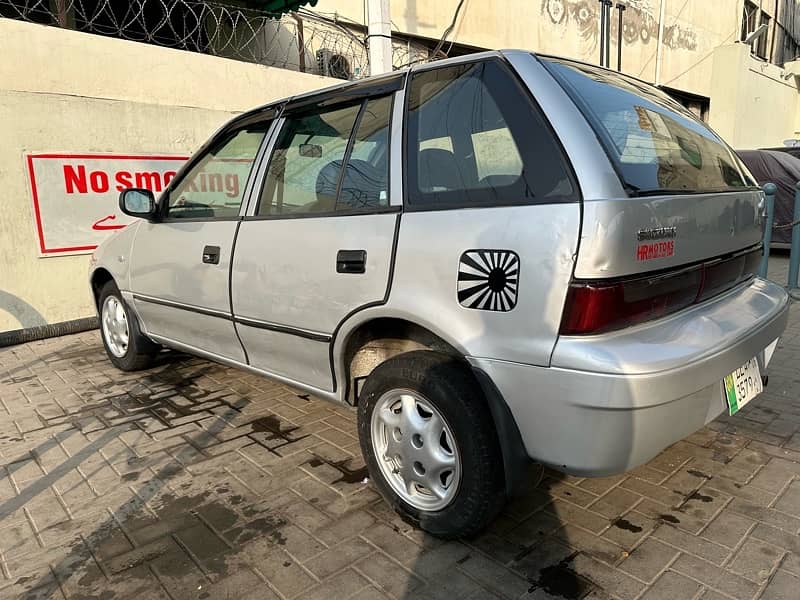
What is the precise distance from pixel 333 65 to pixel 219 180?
5.52 m

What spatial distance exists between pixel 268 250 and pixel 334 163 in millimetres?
551

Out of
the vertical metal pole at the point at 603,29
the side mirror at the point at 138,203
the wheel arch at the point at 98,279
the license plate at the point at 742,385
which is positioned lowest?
the license plate at the point at 742,385

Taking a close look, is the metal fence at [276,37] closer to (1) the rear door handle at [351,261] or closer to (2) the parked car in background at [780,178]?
(1) the rear door handle at [351,261]

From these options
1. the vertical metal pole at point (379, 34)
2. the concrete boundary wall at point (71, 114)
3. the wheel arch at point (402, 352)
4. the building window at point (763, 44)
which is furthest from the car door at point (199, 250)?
the building window at point (763, 44)

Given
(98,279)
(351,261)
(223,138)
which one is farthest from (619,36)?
(351,261)

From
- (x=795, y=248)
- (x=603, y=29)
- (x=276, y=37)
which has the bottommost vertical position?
(x=795, y=248)

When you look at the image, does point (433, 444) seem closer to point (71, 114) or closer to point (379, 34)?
point (379, 34)

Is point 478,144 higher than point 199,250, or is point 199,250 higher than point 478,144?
point 478,144

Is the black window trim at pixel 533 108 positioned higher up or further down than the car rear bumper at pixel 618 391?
higher up

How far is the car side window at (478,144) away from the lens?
2059 mm

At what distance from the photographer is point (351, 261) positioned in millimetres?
2572

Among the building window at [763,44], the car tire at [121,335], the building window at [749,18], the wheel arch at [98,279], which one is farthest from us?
the building window at [763,44]

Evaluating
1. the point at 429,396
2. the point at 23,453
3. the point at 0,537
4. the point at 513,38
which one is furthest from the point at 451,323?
the point at 513,38

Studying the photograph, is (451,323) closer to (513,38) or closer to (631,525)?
(631,525)
